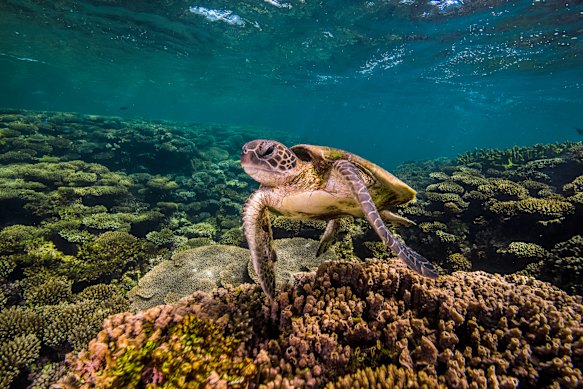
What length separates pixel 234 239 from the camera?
7.88 meters

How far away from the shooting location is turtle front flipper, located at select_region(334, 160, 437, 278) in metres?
2.46

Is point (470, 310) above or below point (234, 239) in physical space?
above

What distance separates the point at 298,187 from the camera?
12.0 ft

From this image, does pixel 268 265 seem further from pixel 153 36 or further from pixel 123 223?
pixel 153 36

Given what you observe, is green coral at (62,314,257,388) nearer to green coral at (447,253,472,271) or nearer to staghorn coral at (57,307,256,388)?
staghorn coral at (57,307,256,388)

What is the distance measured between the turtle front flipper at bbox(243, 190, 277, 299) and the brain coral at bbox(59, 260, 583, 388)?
280mm

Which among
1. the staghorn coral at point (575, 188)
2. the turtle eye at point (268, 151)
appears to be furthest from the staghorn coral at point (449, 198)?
the turtle eye at point (268, 151)

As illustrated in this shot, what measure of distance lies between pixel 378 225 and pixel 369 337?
1.12 m

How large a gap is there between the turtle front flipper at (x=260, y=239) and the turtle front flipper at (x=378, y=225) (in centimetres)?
118

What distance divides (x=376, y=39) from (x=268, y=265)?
853 inches

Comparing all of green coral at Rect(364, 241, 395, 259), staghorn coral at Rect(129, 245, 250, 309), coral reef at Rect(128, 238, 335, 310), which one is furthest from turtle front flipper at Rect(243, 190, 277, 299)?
green coral at Rect(364, 241, 395, 259)

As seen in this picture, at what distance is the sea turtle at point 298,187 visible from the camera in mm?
3146

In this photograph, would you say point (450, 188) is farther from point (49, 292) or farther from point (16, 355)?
point (49, 292)

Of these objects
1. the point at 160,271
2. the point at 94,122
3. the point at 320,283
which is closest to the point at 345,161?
the point at 320,283
